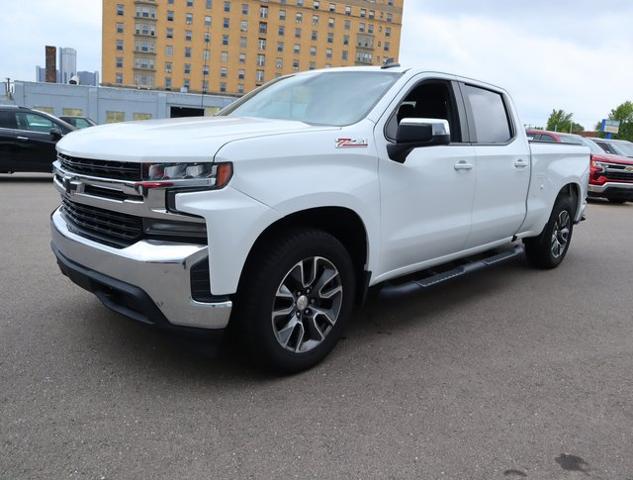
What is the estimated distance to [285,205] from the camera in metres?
2.99

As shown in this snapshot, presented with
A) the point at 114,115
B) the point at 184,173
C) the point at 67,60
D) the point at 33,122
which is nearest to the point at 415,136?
the point at 184,173

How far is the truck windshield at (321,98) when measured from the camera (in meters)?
3.75

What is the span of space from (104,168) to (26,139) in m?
10.0

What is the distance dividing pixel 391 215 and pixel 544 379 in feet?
4.52

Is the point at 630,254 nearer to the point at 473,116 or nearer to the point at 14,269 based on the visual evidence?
the point at 473,116

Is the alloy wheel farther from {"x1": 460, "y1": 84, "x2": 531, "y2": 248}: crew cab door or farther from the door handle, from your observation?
{"x1": 460, "y1": 84, "x2": 531, "y2": 248}: crew cab door

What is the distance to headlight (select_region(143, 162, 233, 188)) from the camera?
2.74 meters

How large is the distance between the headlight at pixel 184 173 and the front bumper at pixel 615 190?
44.0 feet

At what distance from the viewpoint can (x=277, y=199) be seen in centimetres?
295

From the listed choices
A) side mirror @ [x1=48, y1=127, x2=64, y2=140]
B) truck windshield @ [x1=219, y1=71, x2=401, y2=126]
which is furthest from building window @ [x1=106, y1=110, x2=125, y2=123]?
truck windshield @ [x1=219, y1=71, x2=401, y2=126]

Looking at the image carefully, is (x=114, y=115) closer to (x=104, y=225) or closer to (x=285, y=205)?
(x=104, y=225)

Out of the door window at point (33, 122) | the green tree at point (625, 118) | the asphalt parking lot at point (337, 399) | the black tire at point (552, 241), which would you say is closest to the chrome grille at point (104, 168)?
the asphalt parking lot at point (337, 399)

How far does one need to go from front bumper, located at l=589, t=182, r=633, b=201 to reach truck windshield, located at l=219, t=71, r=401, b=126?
11673mm

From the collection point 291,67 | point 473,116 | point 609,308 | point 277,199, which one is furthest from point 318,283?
point 291,67
